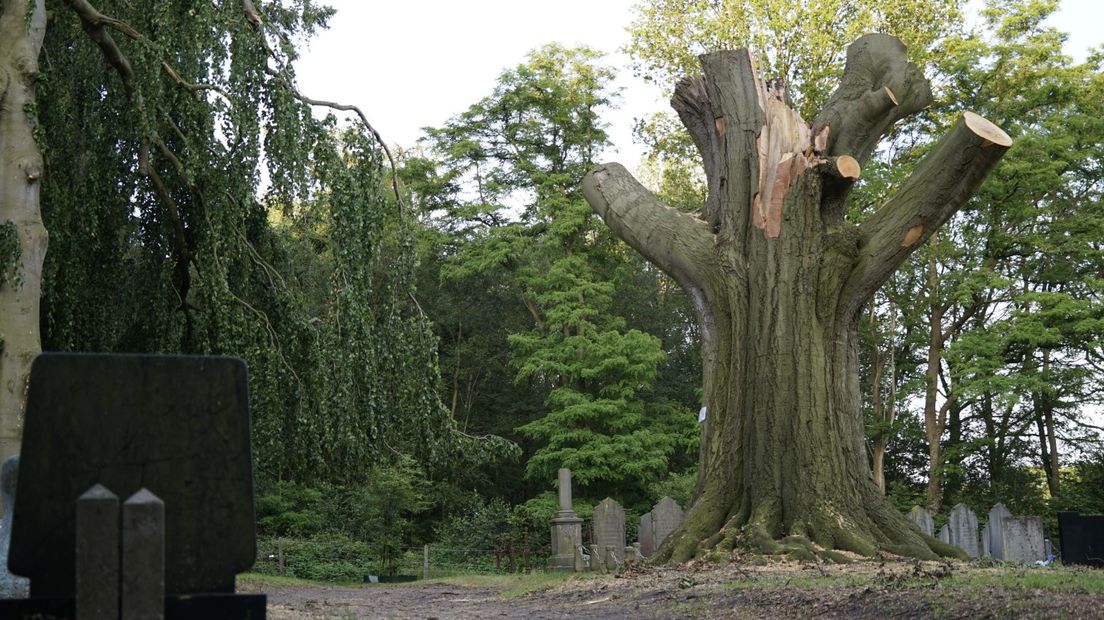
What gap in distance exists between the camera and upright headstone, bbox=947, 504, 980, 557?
39.6 ft

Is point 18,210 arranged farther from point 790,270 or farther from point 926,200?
point 926,200

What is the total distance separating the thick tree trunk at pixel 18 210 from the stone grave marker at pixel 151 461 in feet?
20.0

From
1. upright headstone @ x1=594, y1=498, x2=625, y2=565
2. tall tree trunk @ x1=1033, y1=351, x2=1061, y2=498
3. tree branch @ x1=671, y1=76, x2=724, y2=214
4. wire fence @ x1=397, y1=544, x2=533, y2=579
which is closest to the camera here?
tree branch @ x1=671, y1=76, x2=724, y2=214

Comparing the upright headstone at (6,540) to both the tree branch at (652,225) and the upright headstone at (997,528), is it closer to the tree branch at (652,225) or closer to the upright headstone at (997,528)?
the tree branch at (652,225)

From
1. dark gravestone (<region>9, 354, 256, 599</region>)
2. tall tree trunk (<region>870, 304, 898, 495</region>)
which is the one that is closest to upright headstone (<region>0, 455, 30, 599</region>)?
dark gravestone (<region>9, 354, 256, 599</region>)

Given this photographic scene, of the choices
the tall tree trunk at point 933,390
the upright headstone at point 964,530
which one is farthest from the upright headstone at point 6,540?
the tall tree trunk at point 933,390

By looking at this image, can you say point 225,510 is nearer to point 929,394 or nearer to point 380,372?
point 380,372

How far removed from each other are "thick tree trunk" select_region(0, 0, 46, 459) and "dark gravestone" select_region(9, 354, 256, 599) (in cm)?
611

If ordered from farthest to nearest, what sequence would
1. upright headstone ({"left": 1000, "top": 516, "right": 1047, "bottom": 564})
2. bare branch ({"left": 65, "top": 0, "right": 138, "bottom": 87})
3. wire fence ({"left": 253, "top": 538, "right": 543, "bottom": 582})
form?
1. wire fence ({"left": 253, "top": 538, "right": 543, "bottom": 582})
2. upright headstone ({"left": 1000, "top": 516, "right": 1047, "bottom": 564})
3. bare branch ({"left": 65, "top": 0, "right": 138, "bottom": 87})

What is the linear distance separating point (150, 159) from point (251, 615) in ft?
29.8

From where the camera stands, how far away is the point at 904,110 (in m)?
11.3

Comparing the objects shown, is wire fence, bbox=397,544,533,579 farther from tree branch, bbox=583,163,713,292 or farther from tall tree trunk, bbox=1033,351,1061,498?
tall tree trunk, bbox=1033,351,1061,498

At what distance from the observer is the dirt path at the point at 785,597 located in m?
5.25

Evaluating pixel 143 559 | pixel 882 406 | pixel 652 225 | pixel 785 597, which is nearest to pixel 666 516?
pixel 652 225
